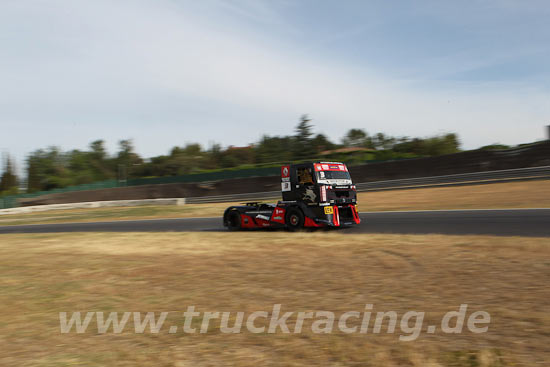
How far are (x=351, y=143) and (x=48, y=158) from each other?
82363 millimetres

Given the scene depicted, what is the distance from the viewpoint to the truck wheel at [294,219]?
1293cm

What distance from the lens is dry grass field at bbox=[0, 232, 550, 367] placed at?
150 inches

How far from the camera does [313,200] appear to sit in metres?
12.8

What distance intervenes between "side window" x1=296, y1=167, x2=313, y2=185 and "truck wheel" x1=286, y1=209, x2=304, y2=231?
0.95 m

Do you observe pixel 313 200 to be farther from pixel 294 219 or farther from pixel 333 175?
pixel 333 175

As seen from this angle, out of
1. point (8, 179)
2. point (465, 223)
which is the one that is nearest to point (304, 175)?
point (465, 223)

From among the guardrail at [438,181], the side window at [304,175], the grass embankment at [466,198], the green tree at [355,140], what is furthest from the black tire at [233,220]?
the green tree at [355,140]

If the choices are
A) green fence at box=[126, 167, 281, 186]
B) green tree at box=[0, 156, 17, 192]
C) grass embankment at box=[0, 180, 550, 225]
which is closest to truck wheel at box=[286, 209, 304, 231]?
grass embankment at box=[0, 180, 550, 225]

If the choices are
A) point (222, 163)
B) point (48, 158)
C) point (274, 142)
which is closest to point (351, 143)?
point (274, 142)

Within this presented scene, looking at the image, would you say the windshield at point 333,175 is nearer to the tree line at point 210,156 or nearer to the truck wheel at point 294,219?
the truck wheel at point 294,219

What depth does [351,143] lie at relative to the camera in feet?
217

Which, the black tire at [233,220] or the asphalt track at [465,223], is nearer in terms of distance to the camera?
the asphalt track at [465,223]

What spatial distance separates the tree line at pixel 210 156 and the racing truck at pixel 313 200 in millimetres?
29308

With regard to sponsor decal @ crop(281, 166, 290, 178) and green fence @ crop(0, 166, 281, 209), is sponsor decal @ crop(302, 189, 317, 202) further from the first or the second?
green fence @ crop(0, 166, 281, 209)
